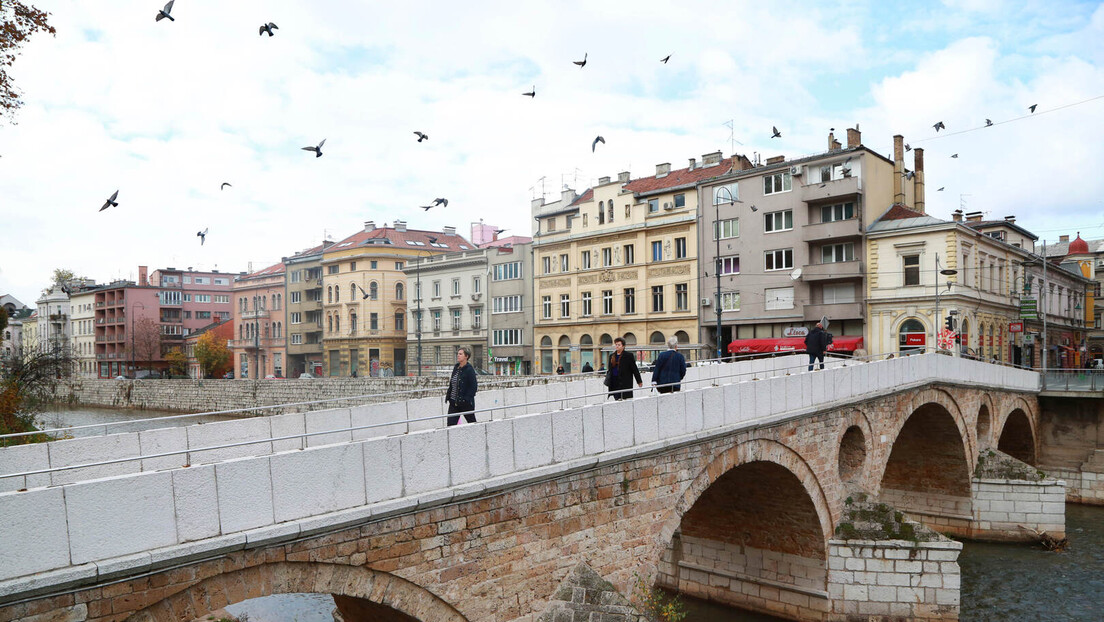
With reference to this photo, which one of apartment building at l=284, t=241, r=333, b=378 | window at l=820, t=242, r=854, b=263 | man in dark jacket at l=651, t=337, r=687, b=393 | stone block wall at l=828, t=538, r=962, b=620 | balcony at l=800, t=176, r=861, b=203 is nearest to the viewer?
man in dark jacket at l=651, t=337, r=687, b=393

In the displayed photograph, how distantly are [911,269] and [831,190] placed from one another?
15.6 feet

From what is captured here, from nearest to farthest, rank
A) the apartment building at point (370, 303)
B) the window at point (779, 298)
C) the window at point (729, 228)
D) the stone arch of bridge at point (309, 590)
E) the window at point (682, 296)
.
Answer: the stone arch of bridge at point (309, 590)
the window at point (779, 298)
the window at point (729, 228)
the window at point (682, 296)
the apartment building at point (370, 303)

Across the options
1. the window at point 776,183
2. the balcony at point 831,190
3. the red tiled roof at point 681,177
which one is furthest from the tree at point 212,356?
the balcony at point 831,190

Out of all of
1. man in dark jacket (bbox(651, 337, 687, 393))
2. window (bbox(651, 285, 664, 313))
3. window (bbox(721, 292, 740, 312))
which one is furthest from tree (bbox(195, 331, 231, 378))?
man in dark jacket (bbox(651, 337, 687, 393))

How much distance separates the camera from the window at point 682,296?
3616 centimetres

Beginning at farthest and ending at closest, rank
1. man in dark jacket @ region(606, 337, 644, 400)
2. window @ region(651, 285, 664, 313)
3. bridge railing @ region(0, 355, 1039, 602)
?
1. window @ region(651, 285, 664, 313)
2. man in dark jacket @ region(606, 337, 644, 400)
3. bridge railing @ region(0, 355, 1039, 602)

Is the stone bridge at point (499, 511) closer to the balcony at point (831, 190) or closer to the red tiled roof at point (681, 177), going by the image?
the balcony at point (831, 190)

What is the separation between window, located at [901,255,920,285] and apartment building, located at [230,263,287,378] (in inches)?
1791

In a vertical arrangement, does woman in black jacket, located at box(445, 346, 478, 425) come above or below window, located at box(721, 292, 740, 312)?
below

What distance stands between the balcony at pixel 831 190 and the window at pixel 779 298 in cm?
424

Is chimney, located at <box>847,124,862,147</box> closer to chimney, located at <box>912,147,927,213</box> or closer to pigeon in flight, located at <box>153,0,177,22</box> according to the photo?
chimney, located at <box>912,147,927,213</box>

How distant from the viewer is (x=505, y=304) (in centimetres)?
4425

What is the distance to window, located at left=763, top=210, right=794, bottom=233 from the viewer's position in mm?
33688

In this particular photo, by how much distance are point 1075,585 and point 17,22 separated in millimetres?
25338
